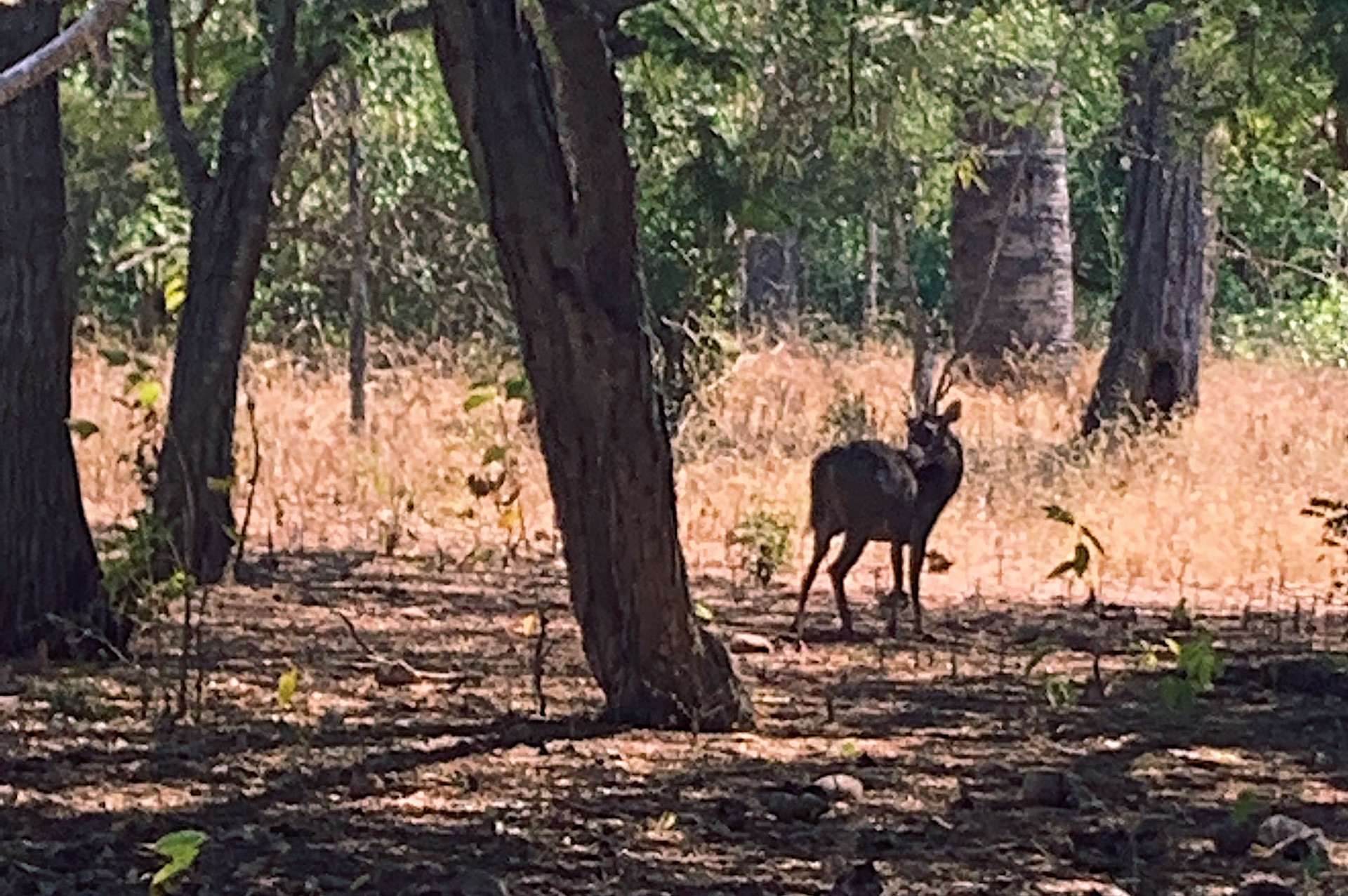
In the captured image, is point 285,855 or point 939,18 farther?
point 939,18

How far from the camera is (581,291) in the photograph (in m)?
7.21

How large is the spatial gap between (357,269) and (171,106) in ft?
19.1

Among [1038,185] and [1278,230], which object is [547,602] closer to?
[1038,185]

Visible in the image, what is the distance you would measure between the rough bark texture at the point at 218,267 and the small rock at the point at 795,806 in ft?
16.1

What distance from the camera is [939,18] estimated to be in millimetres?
14008

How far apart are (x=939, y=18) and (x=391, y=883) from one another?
29.8ft

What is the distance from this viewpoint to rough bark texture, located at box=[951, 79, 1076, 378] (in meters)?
22.8

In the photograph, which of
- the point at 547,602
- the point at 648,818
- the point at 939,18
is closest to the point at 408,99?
the point at 939,18

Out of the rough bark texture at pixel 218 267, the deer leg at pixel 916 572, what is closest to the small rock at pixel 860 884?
the deer leg at pixel 916 572

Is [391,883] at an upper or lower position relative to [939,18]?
lower

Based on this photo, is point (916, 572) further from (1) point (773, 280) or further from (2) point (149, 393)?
(1) point (773, 280)

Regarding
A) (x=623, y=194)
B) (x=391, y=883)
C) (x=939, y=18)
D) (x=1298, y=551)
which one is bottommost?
(x=391, y=883)

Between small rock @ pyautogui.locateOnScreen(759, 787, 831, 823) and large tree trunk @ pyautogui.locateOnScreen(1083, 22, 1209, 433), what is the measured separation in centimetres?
1257

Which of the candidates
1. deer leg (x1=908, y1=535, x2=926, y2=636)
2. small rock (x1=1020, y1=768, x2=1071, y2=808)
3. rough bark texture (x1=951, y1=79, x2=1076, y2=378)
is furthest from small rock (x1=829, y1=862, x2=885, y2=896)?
rough bark texture (x1=951, y1=79, x2=1076, y2=378)
